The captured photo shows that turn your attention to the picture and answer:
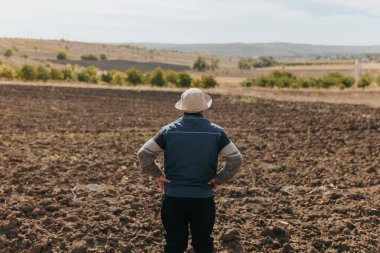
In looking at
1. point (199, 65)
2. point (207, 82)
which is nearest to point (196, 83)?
point (207, 82)

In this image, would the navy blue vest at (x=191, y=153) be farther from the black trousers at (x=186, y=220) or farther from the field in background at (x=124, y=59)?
the field in background at (x=124, y=59)

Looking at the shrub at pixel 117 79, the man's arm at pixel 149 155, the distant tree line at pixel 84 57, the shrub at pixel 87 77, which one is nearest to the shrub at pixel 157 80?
the shrub at pixel 117 79

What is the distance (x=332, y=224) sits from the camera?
288 inches

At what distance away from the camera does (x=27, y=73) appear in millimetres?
39344

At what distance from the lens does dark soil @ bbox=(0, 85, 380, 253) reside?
664 centimetres

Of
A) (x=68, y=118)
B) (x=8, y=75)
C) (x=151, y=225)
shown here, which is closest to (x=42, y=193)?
(x=151, y=225)

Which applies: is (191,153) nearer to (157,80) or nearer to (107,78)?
(157,80)

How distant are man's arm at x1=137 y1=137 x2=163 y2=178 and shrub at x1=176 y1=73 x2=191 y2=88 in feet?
122

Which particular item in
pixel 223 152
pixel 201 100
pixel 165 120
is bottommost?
pixel 165 120

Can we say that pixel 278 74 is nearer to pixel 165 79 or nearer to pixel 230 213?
pixel 165 79

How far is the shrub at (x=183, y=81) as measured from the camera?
42.1 meters

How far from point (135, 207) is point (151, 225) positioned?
0.77 metres

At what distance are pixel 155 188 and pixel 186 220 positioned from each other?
4.20m

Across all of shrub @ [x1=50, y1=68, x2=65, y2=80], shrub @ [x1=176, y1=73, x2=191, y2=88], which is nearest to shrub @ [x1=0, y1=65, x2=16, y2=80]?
shrub @ [x1=50, y1=68, x2=65, y2=80]
